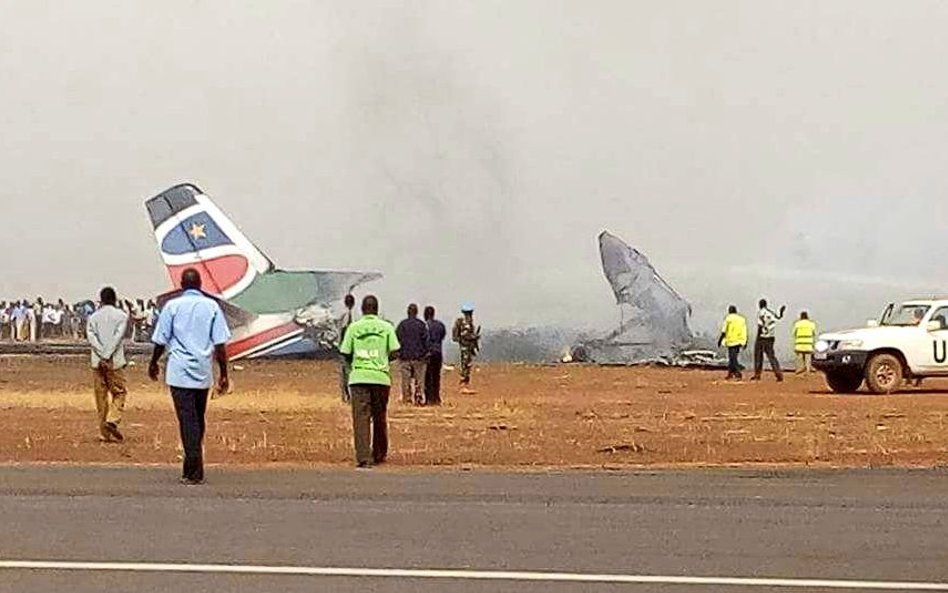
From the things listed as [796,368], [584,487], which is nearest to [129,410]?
[584,487]

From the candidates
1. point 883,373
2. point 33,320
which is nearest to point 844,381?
point 883,373

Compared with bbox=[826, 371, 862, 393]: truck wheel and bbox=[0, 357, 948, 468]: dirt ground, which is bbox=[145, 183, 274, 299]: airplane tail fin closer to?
bbox=[0, 357, 948, 468]: dirt ground

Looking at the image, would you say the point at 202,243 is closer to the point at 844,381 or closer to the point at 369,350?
the point at 844,381

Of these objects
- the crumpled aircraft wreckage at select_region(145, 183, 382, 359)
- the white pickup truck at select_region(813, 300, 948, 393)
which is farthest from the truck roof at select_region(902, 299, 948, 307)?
the crumpled aircraft wreckage at select_region(145, 183, 382, 359)

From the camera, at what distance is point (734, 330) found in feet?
132

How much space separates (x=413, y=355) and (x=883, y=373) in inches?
392

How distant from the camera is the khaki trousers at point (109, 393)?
64.0ft

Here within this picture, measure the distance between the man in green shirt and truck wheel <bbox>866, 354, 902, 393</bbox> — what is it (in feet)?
59.1

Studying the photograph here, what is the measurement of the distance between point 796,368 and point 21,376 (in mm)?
21537

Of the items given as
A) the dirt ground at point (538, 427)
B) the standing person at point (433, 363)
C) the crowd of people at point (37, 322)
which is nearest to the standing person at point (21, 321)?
the crowd of people at point (37, 322)

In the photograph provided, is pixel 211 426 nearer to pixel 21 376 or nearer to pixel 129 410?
pixel 129 410

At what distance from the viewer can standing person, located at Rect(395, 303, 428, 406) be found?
2869 centimetres

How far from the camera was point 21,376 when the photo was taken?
45688mm

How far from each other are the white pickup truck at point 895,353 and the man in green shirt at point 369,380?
18.0 m
